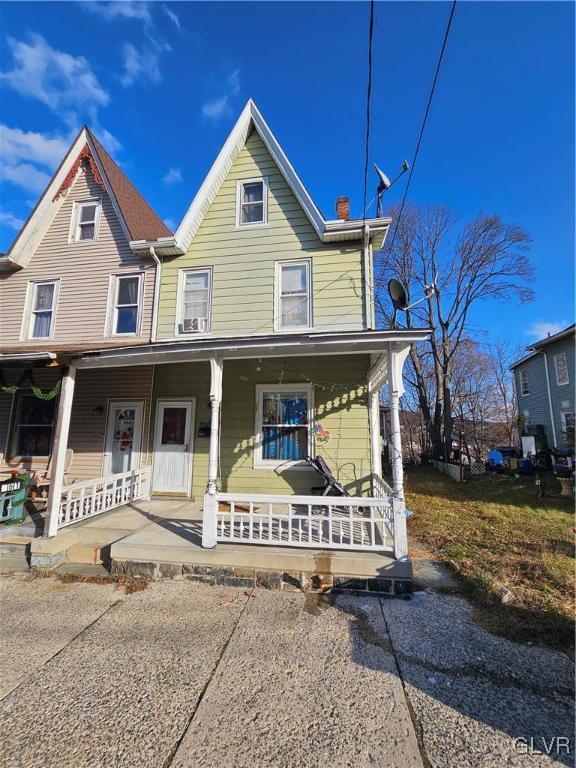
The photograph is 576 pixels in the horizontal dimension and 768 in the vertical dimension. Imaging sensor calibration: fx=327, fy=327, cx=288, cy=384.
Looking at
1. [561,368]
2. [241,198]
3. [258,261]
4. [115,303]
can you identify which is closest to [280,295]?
[258,261]

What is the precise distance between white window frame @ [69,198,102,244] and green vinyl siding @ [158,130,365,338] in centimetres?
242

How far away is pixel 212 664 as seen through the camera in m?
2.83

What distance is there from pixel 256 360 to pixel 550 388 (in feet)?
58.8

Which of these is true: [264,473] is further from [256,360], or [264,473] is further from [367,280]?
[367,280]

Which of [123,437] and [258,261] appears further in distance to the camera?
[123,437]

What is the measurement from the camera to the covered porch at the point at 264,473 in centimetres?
446

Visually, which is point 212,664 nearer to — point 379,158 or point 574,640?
point 574,640

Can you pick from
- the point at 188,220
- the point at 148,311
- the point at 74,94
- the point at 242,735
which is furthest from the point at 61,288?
the point at 242,735

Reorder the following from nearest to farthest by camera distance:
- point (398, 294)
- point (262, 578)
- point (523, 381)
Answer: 1. point (262, 578)
2. point (398, 294)
3. point (523, 381)

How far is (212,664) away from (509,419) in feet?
98.3

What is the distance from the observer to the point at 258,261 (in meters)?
7.75

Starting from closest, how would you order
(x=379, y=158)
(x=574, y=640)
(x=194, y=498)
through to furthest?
1. (x=574, y=640)
2. (x=379, y=158)
3. (x=194, y=498)

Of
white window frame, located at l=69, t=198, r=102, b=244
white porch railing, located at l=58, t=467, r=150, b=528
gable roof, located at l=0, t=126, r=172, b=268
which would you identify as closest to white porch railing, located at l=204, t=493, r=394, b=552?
white porch railing, located at l=58, t=467, r=150, b=528

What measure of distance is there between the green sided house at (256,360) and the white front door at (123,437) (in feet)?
0.11
